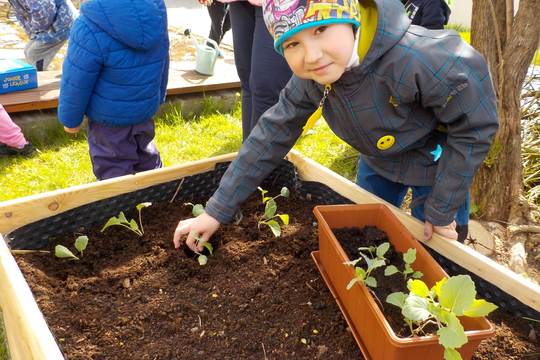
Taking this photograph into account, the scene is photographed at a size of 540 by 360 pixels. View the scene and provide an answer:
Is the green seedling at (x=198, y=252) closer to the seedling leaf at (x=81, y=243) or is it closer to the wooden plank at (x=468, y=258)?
the seedling leaf at (x=81, y=243)

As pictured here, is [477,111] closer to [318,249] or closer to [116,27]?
[318,249]

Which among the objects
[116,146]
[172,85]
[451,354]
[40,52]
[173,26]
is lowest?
[173,26]

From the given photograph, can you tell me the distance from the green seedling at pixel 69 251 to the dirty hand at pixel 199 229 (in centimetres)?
33

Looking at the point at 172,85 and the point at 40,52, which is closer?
the point at 172,85

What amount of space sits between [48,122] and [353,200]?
2778mm

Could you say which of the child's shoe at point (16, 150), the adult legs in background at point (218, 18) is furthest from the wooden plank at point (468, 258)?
the adult legs in background at point (218, 18)

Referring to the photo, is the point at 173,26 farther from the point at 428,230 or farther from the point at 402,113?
the point at 428,230

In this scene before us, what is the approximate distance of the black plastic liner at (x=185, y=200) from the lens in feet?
4.63

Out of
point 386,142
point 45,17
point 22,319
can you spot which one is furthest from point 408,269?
point 45,17

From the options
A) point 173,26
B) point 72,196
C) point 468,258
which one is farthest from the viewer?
point 173,26

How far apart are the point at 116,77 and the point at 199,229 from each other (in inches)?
40.1

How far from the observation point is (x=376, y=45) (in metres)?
1.35

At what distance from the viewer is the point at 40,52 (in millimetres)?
4305

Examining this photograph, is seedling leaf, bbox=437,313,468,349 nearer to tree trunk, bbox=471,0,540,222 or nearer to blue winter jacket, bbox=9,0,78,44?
tree trunk, bbox=471,0,540,222
